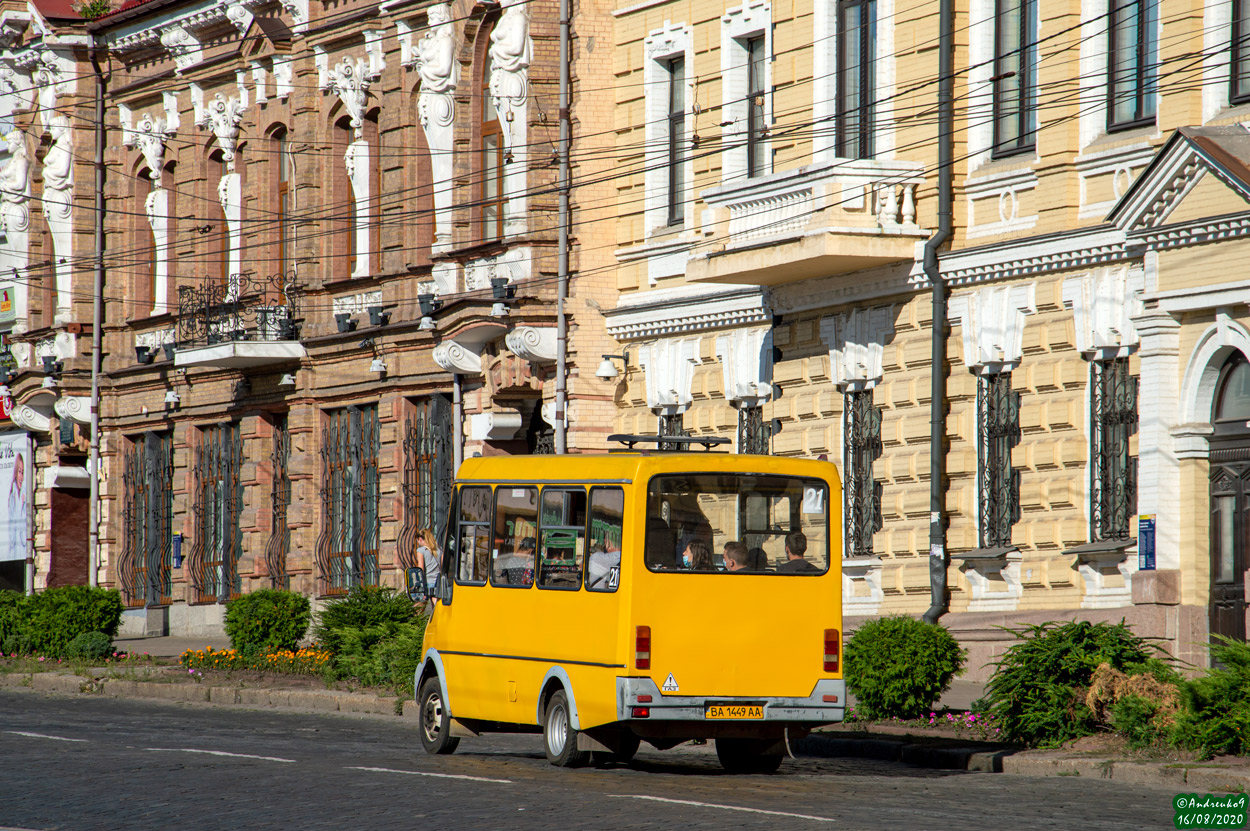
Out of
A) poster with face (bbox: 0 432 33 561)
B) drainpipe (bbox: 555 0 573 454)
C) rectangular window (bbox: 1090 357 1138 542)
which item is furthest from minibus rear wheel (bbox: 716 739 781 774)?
poster with face (bbox: 0 432 33 561)

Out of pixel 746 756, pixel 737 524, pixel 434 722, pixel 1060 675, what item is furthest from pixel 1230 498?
pixel 434 722

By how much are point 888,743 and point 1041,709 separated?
154cm

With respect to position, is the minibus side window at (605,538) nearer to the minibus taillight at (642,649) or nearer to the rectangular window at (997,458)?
the minibus taillight at (642,649)

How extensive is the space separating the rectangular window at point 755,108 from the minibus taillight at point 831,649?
1234 cm

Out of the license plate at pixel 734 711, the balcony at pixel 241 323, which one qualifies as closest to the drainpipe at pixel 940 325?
the license plate at pixel 734 711

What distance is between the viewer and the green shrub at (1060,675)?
1805cm

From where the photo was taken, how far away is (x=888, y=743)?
19.0 metres

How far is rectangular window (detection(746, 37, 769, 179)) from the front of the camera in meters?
28.8

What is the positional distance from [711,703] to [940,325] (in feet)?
31.5

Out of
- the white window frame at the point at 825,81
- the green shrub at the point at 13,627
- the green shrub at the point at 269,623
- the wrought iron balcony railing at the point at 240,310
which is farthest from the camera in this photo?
the wrought iron balcony railing at the point at 240,310

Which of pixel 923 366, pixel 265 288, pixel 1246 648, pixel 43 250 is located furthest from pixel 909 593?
pixel 43 250

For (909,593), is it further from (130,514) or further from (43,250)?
(43,250)

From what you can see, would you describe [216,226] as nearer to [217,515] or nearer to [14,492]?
[217,515]

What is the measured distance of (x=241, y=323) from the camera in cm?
3900
